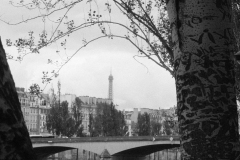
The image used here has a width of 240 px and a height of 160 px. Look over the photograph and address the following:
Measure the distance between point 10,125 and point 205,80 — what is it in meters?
1.66

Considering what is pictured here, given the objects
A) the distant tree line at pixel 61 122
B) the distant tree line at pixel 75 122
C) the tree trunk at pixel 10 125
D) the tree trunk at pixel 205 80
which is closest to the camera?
the tree trunk at pixel 10 125

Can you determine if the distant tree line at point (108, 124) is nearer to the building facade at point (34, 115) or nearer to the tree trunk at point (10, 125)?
the building facade at point (34, 115)

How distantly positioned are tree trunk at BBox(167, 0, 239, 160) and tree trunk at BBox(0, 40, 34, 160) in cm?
154

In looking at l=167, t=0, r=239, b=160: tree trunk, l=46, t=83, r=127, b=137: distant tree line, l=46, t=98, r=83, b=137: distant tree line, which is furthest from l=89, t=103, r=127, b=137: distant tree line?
l=167, t=0, r=239, b=160: tree trunk

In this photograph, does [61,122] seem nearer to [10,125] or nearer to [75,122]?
[75,122]

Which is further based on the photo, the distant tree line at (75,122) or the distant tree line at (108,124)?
the distant tree line at (108,124)

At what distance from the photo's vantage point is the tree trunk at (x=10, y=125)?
1.19 m

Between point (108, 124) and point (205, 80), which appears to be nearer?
point (205, 80)

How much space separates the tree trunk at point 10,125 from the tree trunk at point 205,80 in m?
1.54

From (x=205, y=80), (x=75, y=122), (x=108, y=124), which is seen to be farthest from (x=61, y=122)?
(x=205, y=80)

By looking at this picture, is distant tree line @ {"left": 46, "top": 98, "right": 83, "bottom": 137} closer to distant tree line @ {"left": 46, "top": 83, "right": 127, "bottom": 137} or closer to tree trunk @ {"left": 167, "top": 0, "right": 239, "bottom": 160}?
distant tree line @ {"left": 46, "top": 83, "right": 127, "bottom": 137}

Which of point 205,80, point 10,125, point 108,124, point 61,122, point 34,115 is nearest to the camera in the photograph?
point 10,125

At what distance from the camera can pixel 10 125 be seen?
1223 mm

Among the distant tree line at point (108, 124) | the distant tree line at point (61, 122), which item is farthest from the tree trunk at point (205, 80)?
the distant tree line at point (108, 124)
